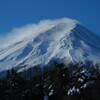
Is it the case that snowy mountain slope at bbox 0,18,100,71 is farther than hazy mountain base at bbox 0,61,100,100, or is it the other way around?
snowy mountain slope at bbox 0,18,100,71

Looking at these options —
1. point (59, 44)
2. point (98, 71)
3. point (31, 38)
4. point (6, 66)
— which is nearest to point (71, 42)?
point (59, 44)

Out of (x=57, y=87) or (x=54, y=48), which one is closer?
(x=57, y=87)

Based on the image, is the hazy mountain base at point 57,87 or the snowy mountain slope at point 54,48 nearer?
the hazy mountain base at point 57,87

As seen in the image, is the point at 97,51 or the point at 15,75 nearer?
the point at 15,75

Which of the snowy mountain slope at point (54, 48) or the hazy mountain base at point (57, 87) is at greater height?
the snowy mountain slope at point (54, 48)

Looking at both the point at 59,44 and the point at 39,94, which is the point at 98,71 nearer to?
the point at 39,94

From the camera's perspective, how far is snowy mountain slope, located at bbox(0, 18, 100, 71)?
11375 cm

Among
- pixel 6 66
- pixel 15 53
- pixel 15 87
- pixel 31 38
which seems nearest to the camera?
pixel 15 87

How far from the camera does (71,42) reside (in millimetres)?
128750

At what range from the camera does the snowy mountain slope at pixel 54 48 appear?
373 ft

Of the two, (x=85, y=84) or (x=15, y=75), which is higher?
(x=15, y=75)

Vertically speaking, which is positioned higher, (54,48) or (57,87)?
(54,48)

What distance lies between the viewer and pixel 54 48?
12550 centimetres

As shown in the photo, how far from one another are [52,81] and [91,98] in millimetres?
4358
